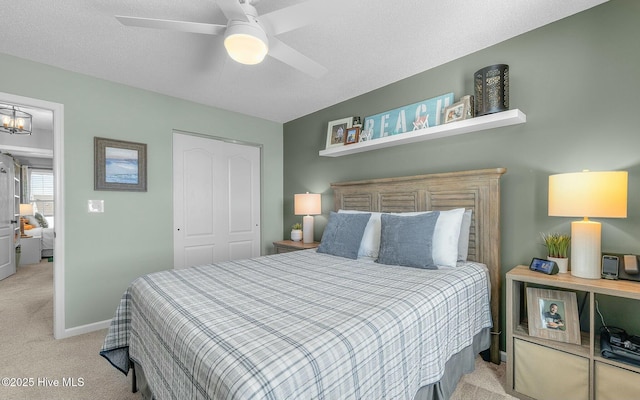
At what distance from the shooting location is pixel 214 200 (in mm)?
3680

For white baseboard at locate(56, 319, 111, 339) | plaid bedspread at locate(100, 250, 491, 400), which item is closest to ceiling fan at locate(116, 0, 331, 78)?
plaid bedspread at locate(100, 250, 491, 400)

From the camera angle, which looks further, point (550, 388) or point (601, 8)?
point (601, 8)

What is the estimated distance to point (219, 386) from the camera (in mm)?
818

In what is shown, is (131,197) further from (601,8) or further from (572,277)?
(601,8)

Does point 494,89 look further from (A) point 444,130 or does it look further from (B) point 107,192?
(B) point 107,192

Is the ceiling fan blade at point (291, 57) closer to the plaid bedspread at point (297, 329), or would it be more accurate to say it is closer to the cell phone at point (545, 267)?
the plaid bedspread at point (297, 329)

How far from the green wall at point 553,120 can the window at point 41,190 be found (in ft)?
29.7

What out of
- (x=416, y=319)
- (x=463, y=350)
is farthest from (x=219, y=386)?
(x=463, y=350)

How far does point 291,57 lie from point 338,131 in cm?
164

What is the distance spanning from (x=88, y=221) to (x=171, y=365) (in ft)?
7.93

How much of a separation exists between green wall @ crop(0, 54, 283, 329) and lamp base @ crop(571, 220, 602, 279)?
3.72 m

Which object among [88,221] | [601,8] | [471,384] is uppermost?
[601,8]

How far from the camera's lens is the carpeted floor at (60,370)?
1820 millimetres

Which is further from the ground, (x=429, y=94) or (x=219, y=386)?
(x=429, y=94)
